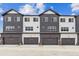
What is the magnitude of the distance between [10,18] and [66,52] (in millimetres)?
1270

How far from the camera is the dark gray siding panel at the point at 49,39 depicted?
244 inches

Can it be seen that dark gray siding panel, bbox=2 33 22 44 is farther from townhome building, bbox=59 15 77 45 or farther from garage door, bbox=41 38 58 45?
townhome building, bbox=59 15 77 45

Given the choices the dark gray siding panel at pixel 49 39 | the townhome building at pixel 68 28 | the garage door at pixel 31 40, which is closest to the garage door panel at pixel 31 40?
the garage door at pixel 31 40

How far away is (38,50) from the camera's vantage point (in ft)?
20.3

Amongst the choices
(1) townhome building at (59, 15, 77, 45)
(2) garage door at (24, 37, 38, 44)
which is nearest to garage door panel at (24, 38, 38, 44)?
(2) garage door at (24, 37, 38, 44)

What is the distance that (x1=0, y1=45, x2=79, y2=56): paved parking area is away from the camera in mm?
6133

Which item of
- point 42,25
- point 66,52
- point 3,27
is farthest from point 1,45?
point 66,52

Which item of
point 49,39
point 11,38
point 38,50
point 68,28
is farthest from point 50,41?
point 11,38

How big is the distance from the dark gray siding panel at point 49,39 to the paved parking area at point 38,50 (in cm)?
8

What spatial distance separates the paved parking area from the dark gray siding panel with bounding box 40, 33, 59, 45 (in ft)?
0.26

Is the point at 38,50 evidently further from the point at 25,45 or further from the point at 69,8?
the point at 69,8

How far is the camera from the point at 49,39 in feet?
20.3

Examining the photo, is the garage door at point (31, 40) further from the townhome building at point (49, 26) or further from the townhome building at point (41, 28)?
the townhome building at point (49, 26)

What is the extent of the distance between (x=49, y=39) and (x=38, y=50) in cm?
30
